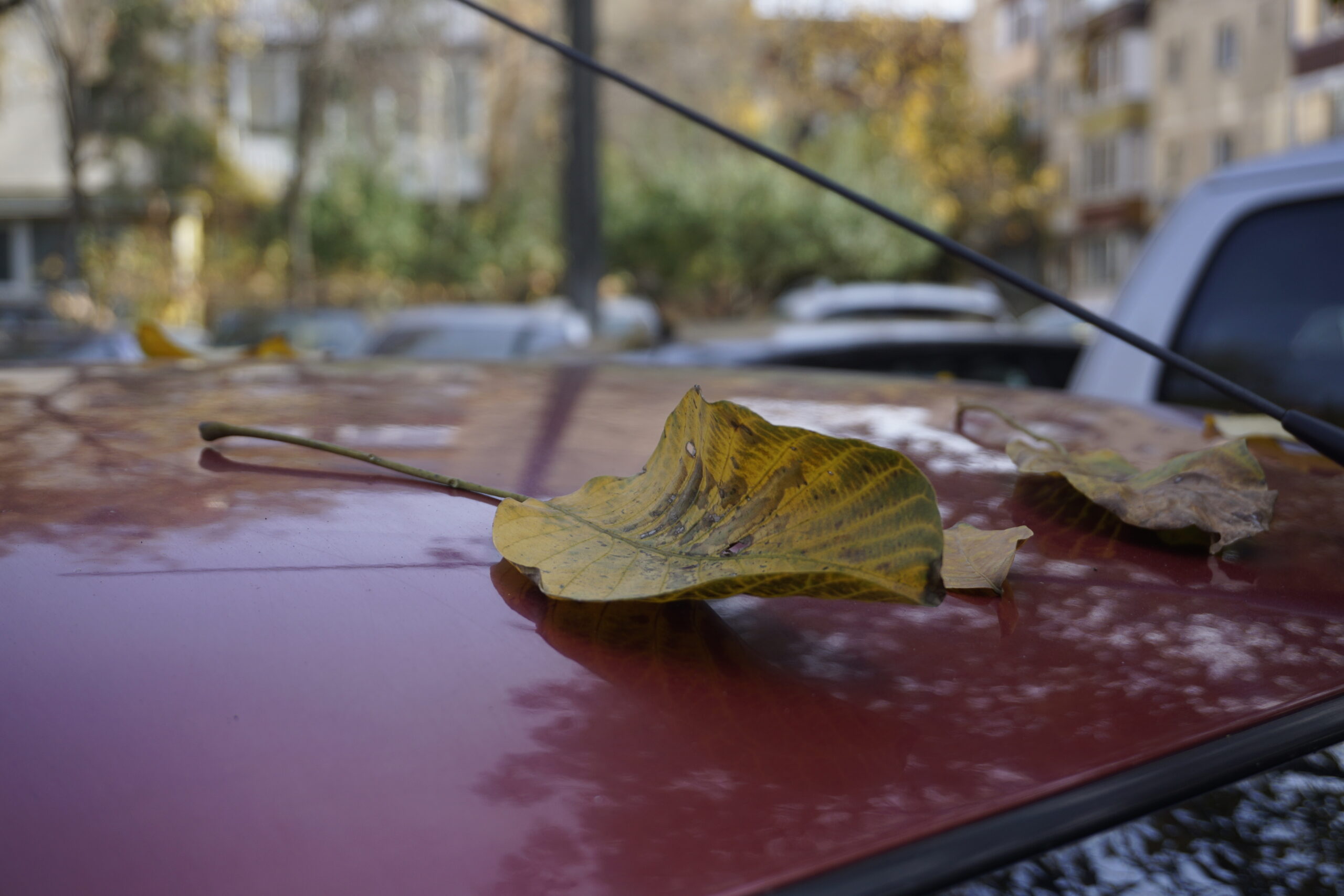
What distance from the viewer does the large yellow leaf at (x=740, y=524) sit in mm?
724

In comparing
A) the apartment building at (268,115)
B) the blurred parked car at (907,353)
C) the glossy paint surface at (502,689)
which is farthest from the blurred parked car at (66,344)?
the apartment building at (268,115)

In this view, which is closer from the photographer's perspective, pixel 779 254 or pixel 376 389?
pixel 376 389

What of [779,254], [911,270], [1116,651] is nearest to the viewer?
[1116,651]

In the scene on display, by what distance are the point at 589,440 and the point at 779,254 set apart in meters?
29.6

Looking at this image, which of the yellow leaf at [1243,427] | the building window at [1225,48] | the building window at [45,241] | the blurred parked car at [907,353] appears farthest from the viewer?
the building window at [45,241]

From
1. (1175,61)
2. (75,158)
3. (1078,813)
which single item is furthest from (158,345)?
(1175,61)

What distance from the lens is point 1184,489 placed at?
1.09 metres

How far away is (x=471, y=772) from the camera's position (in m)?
0.62

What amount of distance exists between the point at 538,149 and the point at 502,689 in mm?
34047

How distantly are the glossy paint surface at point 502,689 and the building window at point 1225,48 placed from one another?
38225 mm

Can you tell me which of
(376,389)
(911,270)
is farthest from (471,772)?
(911,270)

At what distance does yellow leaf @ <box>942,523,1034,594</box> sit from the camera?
2.88ft

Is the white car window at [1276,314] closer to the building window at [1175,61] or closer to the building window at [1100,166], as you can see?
the building window at [1175,61]

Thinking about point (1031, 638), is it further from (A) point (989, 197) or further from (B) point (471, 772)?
(A) point (989, 197)
